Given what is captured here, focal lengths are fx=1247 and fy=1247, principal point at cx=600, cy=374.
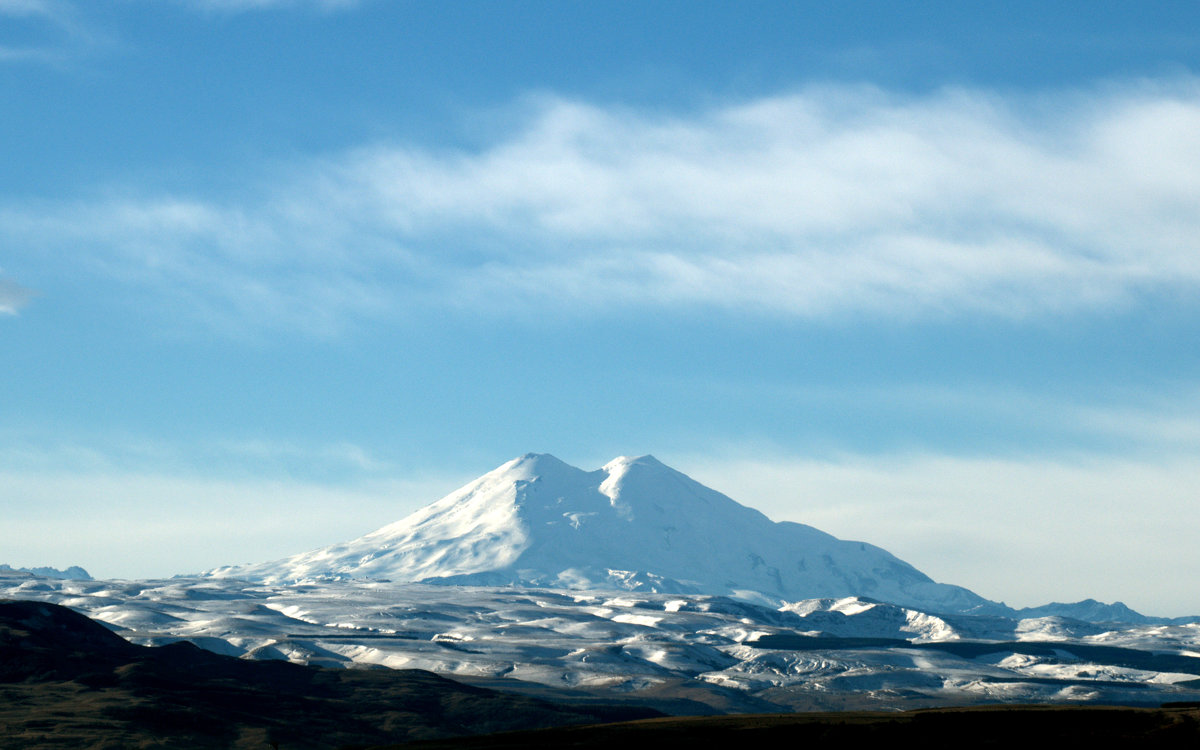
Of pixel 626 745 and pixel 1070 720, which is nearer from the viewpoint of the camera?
pixel 1070 720

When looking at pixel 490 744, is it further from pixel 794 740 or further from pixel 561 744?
pixel 794 740

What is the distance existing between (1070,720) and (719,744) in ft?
117

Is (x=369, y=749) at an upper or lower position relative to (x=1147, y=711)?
lower

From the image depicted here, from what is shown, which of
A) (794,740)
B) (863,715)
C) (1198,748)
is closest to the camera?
(1198,748)

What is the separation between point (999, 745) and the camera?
389 ft

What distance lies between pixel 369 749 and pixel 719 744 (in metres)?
52.0

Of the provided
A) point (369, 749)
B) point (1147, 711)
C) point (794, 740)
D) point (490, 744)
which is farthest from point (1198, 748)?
point (369, 749)

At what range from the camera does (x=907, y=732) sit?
126312mm

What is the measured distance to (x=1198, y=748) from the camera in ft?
356

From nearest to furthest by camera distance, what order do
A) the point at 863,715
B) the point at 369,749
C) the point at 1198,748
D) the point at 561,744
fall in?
the point at 1198,748 → the point at 561,744 → the point at 863,715 → the point at 369,749

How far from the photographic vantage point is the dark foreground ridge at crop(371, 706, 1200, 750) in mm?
116681

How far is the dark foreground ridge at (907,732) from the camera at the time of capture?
4594 inches

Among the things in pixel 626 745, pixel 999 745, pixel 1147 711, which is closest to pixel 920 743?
pixel 999 745

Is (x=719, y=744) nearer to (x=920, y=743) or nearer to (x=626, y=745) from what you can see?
(x=626, y=745)
